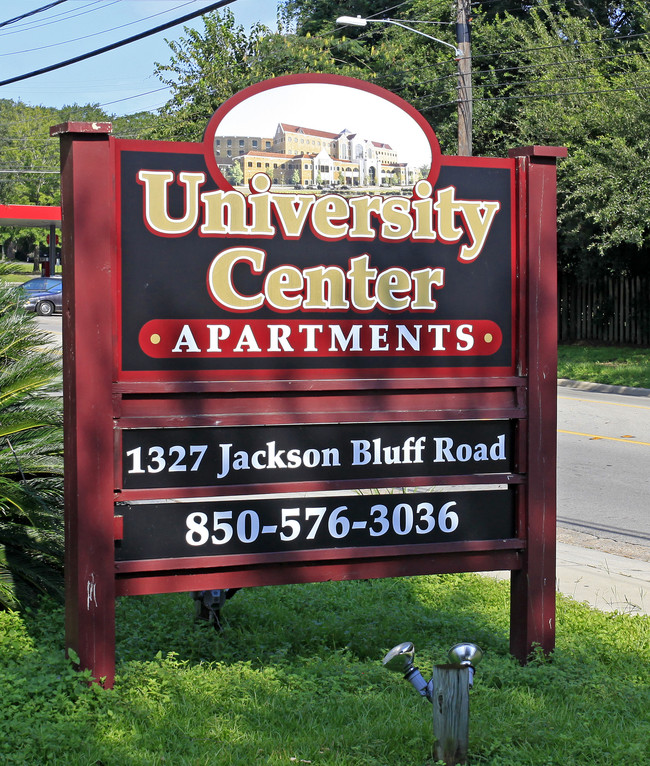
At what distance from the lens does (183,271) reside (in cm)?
412

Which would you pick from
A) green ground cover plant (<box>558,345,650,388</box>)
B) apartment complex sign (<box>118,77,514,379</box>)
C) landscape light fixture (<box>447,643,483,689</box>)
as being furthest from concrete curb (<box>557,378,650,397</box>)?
landscape light fixture (<box>447,643,483,689</box>)

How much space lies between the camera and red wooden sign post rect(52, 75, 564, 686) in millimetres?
3998

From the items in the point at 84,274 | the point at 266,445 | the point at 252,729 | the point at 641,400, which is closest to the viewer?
the point at 252,729

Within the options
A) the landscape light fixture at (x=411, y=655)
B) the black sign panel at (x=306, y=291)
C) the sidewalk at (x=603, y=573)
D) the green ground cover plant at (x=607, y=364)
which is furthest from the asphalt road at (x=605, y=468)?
the landscape light fixture at (x=411, y=655)

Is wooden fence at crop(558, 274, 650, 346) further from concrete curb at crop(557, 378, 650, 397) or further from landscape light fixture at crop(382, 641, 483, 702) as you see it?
landscape light fixture at crop(382, 641, 483, 702)

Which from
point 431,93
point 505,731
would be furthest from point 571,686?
point 431,93

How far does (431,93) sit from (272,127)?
76.7ft

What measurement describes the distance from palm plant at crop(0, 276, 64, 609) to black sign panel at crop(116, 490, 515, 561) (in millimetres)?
1264

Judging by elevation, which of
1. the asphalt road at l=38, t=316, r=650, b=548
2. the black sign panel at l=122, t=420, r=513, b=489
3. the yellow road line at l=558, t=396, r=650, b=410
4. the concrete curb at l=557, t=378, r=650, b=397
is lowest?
the asphalt road at l=38, t=316, r=650, b=548

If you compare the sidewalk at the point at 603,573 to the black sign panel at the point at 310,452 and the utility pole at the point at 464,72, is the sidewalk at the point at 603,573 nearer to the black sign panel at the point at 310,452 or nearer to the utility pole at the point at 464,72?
the black sign panel at the point at 310,452

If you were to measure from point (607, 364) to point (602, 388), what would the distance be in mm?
2447

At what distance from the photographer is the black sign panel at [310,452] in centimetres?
408

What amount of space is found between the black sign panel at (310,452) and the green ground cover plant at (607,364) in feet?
45.9

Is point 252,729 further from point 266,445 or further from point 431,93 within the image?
point 431,93
